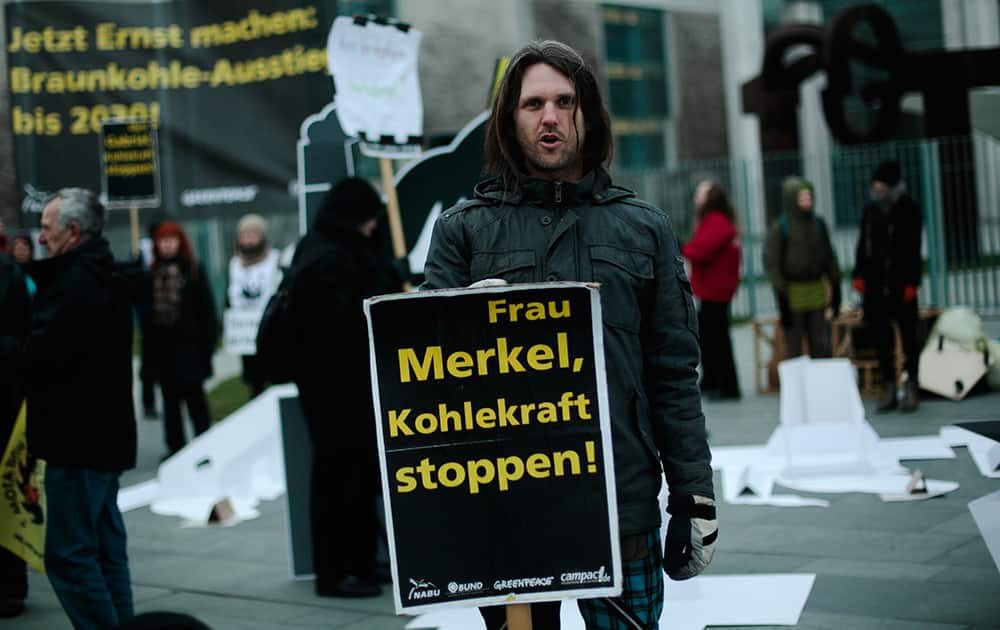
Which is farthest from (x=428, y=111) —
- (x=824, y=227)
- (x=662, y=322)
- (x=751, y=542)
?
(x=662, y=322)

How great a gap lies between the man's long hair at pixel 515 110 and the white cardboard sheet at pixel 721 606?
2.59m

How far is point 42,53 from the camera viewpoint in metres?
10.5

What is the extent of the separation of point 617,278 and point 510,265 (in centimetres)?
24

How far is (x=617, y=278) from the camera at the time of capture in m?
3.06

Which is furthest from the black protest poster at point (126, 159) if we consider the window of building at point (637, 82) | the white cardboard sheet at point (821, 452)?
the window of building at point (637, 82)

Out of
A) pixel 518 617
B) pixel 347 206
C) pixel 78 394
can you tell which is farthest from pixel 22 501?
pixel 518 617

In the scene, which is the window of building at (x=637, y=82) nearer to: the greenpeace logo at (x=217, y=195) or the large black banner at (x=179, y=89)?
the large black banner at (x=179, y=89)

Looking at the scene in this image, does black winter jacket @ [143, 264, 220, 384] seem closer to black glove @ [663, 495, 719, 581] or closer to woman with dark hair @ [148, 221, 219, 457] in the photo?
woman with dark hair @ [148, 221, 219, 457]

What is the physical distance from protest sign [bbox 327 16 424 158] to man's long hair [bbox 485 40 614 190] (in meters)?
3.90

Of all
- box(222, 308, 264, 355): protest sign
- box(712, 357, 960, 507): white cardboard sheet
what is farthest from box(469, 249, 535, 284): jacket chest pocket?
box(222, 308, 264, 355): protest sign

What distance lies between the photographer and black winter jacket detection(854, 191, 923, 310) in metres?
10.7

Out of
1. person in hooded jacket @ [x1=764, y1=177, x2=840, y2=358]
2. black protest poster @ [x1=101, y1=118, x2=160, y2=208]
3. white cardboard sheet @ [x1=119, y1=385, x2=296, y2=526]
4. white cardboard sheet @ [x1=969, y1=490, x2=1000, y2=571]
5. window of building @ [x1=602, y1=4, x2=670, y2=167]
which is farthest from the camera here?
window of building @ [x1=602, y1=4, x2=670, y2=167]

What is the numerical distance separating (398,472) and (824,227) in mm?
9746

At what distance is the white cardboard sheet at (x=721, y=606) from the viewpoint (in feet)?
17.8
